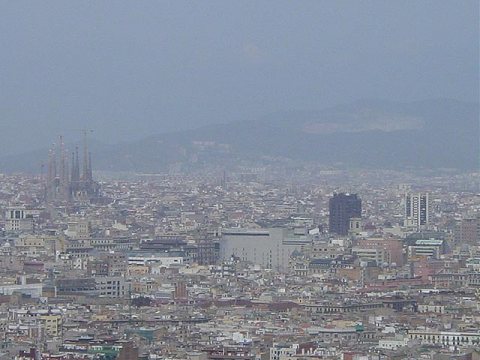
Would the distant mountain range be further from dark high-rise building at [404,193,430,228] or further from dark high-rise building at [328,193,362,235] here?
dark high-rise building at [328,193,362,235]

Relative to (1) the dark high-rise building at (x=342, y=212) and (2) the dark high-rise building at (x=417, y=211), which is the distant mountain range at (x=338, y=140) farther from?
(1) the dark high-rise building at (x=342, y=212)

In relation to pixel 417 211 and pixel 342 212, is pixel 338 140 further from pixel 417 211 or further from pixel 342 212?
pixel 342 212

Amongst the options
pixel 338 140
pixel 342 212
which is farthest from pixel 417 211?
pixel 338 140

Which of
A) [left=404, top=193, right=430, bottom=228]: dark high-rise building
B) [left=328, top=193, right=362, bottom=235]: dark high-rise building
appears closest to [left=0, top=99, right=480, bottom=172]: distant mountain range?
[left=404, top=193, right=430, bottom=228]: dark high-rise building

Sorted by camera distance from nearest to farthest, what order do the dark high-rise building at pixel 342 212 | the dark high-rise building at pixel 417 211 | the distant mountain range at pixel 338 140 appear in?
the dark high-rise building at pixel 342 212 → the dark high-rise building at pixel 417 211 → the distant mountain range at pixel 338 140

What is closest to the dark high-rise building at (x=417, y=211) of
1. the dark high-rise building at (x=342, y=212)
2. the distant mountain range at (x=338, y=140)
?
the dark high-rise building at (x=342, y=212)

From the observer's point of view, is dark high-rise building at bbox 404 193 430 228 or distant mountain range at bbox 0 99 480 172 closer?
dark high-rise building at bbox 404 193 430 228
